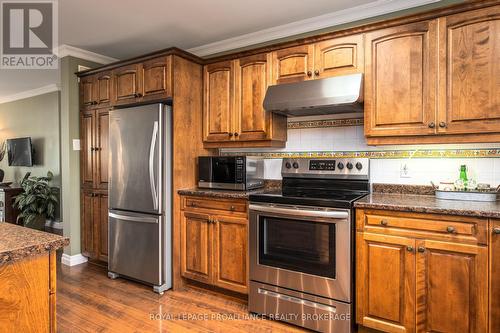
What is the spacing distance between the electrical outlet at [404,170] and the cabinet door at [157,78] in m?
2.07

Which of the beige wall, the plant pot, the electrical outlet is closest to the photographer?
the electrical outlet

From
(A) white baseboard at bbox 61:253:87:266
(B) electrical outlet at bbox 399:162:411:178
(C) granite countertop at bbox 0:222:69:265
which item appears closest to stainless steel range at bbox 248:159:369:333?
(B) electrical outlet at bbox 399:162:411:178

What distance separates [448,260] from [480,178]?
2.67 ft

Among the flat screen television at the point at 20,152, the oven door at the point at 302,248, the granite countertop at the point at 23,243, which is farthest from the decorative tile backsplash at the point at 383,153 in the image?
the flat screen television at the point at 20,152

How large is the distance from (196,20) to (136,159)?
1399mm

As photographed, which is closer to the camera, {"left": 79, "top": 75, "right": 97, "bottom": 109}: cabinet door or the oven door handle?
the oven door handle

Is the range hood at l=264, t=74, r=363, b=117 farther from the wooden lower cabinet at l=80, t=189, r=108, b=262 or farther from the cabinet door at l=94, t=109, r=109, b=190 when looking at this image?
the wooden lower cabinet at l=80, t=189, r=108, b=262

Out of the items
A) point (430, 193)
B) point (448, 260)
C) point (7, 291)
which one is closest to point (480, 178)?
point (430, 193)

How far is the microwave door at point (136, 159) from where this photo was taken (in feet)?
9.12

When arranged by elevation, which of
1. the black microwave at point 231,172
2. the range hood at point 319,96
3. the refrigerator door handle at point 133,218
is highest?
the range hood at point 319,96

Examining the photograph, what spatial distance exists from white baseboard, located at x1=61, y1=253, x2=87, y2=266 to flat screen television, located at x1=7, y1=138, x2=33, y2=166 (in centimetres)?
292

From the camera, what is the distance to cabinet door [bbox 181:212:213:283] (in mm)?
2729

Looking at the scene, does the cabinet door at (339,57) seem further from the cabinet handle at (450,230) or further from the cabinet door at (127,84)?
the cabinet door at (127,84)

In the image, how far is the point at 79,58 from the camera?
3660 mm
